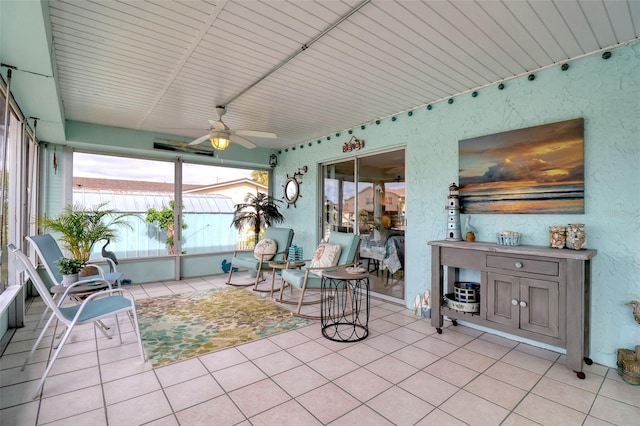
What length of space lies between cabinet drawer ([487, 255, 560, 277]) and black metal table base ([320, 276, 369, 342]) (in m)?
1.22

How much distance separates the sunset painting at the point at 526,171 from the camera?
2678mm

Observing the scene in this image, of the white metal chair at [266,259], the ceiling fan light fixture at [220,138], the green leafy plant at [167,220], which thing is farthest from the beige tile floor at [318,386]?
the green leafy plant at [167,220]

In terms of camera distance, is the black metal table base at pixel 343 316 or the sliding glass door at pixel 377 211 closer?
the black metal table base at pixel 343 316

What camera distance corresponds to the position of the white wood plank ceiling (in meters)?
2.07

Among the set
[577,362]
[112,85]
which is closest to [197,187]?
[112,85]

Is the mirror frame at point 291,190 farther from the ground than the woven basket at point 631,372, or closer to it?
farther from the ground

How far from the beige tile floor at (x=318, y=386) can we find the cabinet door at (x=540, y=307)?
1.06 feet

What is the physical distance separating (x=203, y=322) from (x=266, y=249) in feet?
5.71

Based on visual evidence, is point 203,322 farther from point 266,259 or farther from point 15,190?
point 15,190

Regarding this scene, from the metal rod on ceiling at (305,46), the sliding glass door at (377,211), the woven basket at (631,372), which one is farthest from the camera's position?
the sliding glass door at (377,211)

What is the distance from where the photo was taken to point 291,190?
6.22m

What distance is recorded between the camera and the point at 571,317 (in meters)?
2.37

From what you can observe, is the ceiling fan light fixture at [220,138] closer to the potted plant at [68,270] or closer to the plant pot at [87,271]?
the potted plant at [68,270]

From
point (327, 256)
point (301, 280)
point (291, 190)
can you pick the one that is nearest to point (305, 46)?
point (327, 256)
